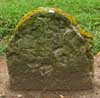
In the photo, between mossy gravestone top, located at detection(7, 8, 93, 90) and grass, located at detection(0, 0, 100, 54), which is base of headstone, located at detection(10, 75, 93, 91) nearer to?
mossy gravestone top, located at detection(7, 8, 93, 90)

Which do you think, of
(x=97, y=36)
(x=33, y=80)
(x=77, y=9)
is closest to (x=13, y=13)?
(x=77, y=9)

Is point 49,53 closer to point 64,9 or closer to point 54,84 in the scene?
point 54,84

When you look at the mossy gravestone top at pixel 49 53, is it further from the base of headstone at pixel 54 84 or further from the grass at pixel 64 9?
the grass at pixel 64 9

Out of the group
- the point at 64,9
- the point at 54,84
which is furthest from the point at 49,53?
the point at 64,9

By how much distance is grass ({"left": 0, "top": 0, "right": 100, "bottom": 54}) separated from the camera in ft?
28.1

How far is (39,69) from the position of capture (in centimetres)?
594

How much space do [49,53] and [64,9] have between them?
3.90 metres

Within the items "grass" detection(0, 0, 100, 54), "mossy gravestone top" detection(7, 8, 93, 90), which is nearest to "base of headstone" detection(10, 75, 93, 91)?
"mossy gravestone top" detection(7, 8, 93, 90)

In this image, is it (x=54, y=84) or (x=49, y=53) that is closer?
(x=49, y=53)

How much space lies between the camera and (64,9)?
9.61 meters

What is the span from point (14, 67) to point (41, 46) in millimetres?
473

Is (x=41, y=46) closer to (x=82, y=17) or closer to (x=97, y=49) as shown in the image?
(x=97, y=49)

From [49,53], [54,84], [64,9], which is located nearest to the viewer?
[49,53]

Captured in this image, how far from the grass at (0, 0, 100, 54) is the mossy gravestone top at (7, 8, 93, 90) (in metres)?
1.90
